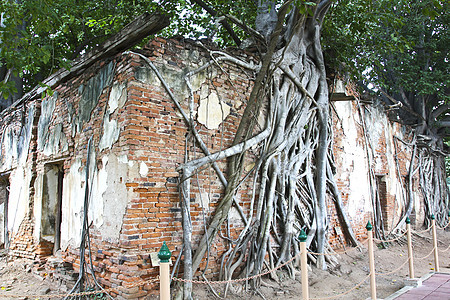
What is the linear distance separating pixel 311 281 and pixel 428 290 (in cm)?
156

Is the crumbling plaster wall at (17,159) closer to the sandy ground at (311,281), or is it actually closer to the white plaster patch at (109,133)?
the sandy ground at (311,281)

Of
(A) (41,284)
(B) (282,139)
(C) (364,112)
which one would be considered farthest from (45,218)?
(C) (364,112)

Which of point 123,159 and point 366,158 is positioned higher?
point 366,158

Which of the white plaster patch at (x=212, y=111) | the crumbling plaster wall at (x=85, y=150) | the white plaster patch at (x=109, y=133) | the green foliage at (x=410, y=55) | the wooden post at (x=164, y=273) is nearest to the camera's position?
the wooden post at (x=164, y=273)

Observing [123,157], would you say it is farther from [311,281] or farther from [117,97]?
[311,281]

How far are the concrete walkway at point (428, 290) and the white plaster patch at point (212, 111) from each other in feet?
10.7

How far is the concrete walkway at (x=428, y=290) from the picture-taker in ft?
15.6

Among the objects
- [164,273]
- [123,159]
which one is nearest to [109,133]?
[123,159]

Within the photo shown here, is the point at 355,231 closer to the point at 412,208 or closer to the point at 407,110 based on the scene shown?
the point at 412,208

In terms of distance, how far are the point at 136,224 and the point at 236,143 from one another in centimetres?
184

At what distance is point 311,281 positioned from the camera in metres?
5.63

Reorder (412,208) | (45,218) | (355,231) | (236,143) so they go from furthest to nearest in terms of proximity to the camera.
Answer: (412,208), (355,231), (45,218), (236,143)

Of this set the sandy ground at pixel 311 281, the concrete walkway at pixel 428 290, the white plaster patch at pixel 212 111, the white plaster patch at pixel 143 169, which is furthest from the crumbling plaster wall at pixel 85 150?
the concrete walkway at pixel 428 290

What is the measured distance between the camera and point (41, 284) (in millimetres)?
5750
